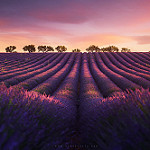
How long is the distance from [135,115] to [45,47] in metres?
73.4

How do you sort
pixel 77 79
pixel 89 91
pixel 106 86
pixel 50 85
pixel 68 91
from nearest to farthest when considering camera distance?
pixel 89 91 < pixel 68 91 < pixel 106 86 < pixel 50 85 < pixel 77 79

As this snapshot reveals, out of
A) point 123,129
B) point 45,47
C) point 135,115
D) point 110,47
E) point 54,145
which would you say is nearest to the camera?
point 123,129

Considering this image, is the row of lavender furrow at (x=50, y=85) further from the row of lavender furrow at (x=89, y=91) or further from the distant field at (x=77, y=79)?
the row of lavender furrow at (x=89, y=91)

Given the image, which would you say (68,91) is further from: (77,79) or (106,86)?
(77,79)

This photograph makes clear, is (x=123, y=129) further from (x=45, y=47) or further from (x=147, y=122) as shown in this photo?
(x=45, y=47)

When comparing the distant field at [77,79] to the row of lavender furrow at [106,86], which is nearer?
the row of lavender furrow at [106,86]

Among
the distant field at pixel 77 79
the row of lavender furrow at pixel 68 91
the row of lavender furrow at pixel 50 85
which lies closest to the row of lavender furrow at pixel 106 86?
the distant field at pixel 77 79

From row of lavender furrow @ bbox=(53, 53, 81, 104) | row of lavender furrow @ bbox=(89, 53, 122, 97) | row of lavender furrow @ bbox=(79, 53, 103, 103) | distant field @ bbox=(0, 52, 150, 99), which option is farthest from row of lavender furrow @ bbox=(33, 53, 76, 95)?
row of lavender furrow @ bbox=(89, 53, 122, 97)

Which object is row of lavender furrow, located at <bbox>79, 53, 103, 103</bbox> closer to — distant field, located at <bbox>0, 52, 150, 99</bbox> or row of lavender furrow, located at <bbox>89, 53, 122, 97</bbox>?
distant field, located at <bbox>0, 52, 150, 99</bbox>

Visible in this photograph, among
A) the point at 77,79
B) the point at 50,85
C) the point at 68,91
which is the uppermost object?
the point at 68,91

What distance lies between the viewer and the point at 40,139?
161 cm

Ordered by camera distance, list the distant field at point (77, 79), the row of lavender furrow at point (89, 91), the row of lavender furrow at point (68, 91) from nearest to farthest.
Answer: the row of lavender furrow at point (89, 91)
the row of lavender furrow at point (68, 91)
the distant field at point (77, 79)

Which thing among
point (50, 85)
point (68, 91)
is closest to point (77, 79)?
point (50, 85)

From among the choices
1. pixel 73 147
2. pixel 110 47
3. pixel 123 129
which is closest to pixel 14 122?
pixel 123 129
